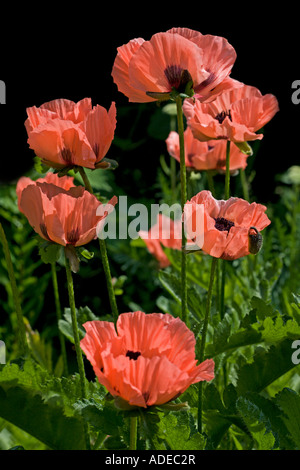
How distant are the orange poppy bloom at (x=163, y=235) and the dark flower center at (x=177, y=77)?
25 centimetres

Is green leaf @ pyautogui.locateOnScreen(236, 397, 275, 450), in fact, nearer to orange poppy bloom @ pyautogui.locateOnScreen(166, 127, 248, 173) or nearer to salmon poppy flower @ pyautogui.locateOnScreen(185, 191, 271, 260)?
salmon poppy flower @ pyautogui.locateOnScreen(185, 191, 271, 260)

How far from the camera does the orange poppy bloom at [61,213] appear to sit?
0.61 meters

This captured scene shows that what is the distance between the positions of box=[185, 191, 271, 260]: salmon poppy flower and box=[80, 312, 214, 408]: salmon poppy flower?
0.09 metres

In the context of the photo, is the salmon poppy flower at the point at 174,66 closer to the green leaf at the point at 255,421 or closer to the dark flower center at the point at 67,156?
the dark flower center at the point at 67,156

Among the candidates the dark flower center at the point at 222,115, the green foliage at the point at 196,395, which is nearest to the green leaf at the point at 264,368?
the green foliage at the point at 196,395

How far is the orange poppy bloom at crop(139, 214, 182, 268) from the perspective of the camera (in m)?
0.93

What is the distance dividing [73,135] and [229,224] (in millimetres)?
161

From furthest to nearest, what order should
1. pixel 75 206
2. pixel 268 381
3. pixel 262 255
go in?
pixel 262 255 → pixel 268 381 → pixel 75 206

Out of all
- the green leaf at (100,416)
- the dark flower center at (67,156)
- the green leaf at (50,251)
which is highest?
the dark flower center at (67,156)

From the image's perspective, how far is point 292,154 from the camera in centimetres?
180

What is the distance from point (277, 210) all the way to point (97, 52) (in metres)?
0.58

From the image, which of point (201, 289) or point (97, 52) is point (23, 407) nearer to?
point (201, 289)

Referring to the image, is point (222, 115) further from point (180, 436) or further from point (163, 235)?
point (180, 436)

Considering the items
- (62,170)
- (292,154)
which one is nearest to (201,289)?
(62,170)
